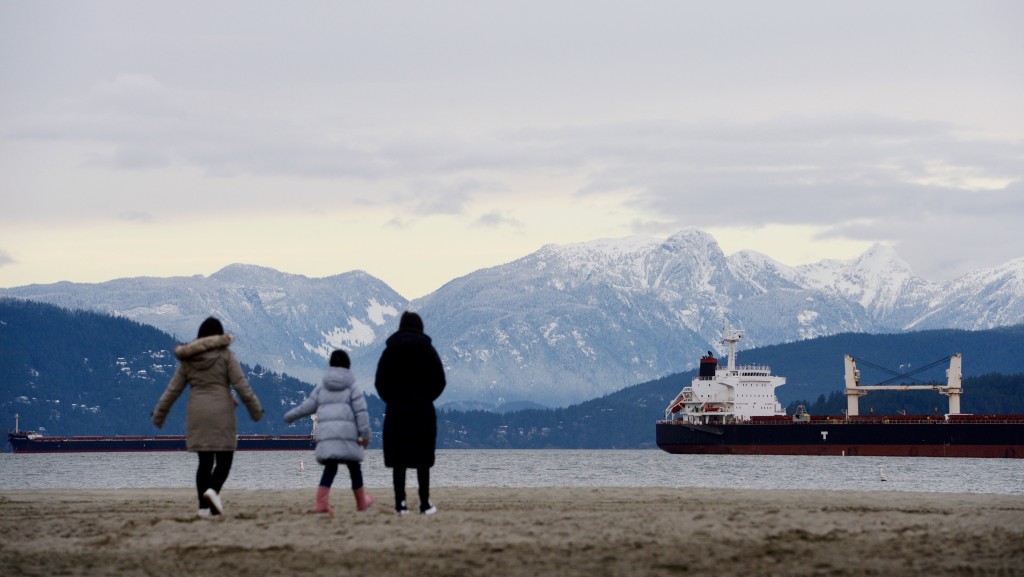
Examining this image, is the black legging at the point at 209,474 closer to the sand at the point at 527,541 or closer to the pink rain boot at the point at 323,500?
the sand at the point at 527,541

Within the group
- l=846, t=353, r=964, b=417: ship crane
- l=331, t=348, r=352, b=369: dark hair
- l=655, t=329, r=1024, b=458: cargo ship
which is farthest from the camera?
l=846, t=353, r=964, b=417: ship crane

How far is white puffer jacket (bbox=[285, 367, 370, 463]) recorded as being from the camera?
19.4 metres

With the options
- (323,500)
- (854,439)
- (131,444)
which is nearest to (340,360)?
(323,500)

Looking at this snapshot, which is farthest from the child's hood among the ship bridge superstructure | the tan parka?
the ship bridge superstructure

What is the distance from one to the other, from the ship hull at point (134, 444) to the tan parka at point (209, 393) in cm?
17201

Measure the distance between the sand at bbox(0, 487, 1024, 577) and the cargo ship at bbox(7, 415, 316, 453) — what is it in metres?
172

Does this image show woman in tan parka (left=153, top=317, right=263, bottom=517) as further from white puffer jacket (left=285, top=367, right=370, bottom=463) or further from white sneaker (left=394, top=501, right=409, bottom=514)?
white sneaker (left=394, top=501, right=409, bottom=514)

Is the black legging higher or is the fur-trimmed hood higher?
the fur-trimmed hood

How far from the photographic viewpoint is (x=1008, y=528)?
61.5 feet

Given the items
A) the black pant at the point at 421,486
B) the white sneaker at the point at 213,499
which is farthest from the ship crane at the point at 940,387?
the white sneaker at the point at 213,499

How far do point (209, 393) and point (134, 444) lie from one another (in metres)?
179

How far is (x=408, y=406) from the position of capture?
19234 millimetres

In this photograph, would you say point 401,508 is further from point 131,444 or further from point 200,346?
point 131,444

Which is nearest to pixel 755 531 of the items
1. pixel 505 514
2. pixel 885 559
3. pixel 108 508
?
pixel 885 559
